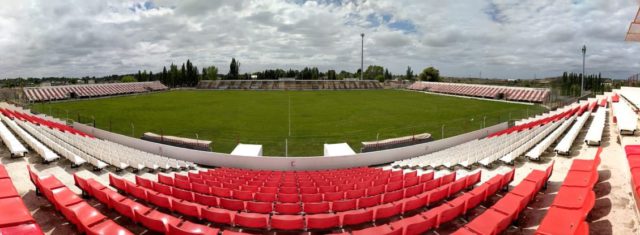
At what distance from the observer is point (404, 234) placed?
6.89 m

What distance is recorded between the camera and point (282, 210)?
8.97m

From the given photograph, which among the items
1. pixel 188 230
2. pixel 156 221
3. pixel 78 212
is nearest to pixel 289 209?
pixel 188 230

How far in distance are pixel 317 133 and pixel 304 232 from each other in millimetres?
20606

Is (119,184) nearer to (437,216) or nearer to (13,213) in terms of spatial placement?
(13,213)

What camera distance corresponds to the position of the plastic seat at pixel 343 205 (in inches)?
355

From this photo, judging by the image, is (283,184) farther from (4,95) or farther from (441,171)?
(4,95)

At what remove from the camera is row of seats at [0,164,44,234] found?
6133 millimetres

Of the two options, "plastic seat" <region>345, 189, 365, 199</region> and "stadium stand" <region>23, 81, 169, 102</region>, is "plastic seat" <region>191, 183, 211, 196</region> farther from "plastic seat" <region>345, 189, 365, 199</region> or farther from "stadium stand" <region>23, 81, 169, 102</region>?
"stadium stand" <region>23, 81, 169, 102</region>

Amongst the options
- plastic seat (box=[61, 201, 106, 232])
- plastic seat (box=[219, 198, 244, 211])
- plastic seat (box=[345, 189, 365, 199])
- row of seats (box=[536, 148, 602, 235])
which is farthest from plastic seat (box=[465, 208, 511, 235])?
plastic seat (box=[61, 201, 106, 232])

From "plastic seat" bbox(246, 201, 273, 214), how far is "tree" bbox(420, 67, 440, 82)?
411 ft

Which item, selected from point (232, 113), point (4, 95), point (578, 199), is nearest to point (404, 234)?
point (578, 199)

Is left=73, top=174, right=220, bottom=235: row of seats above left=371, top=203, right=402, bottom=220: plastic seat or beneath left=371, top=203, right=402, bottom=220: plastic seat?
above

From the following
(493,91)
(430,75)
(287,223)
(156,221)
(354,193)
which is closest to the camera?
(156,221)

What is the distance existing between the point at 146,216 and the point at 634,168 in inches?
453
